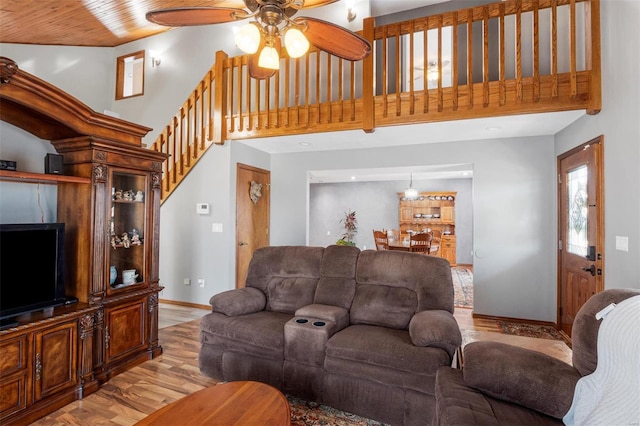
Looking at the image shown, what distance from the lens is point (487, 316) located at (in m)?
4.22

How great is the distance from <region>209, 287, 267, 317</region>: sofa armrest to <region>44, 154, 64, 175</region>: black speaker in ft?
5.15

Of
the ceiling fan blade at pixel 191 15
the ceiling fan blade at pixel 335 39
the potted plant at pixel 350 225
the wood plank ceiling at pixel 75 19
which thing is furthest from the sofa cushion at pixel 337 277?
the potted plant at pixel 350 225

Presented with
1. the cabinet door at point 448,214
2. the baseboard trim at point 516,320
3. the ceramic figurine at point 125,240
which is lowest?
the baseboard trim at point 516,320

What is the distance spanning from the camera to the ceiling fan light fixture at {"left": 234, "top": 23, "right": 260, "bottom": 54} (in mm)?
1751

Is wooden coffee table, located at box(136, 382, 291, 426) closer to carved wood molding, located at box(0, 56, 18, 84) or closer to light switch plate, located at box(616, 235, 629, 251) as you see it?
carved wood molding, located at box(0, 56, 18, 84)

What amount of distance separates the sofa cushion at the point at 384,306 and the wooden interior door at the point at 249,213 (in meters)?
2.51

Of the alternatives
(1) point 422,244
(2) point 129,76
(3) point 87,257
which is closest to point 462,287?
(1) point 422,244

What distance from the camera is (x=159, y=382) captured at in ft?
8.38

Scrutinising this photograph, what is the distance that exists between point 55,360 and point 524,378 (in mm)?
2913

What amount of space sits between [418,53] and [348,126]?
9.52 feet

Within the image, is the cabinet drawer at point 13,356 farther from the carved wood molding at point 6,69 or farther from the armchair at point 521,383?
the armchair at point 521,383

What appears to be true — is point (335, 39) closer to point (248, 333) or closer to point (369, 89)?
point (369, 89)

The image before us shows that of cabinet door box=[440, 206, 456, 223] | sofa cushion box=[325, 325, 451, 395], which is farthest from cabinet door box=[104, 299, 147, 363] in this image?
cabinet door box=[440, 206, 456, 223]

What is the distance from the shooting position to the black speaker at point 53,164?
242 cm
